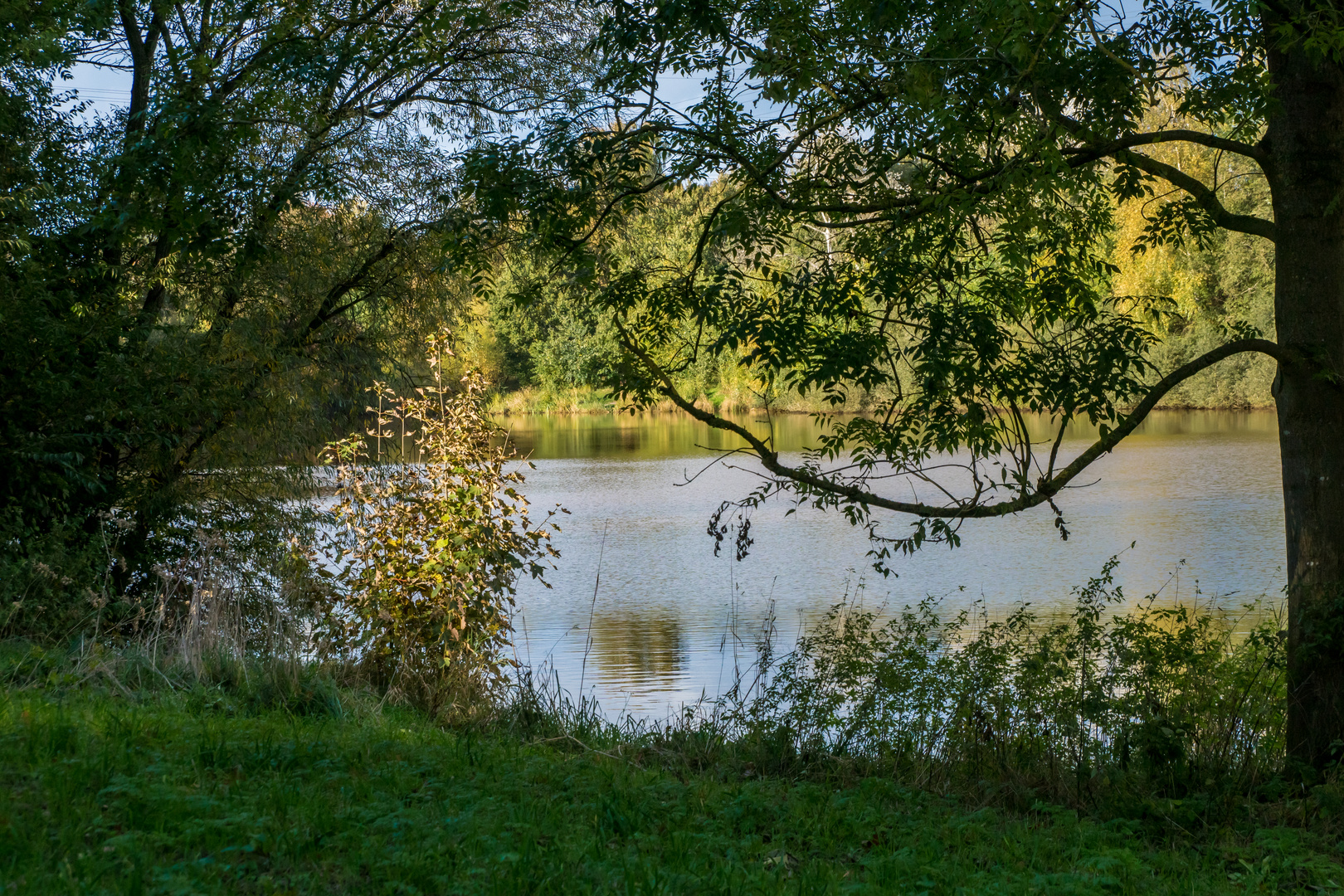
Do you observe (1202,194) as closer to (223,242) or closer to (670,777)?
(670,777)

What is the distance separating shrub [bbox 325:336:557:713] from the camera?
8.18 metres

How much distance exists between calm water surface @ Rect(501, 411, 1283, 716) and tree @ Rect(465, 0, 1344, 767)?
6.98 feet

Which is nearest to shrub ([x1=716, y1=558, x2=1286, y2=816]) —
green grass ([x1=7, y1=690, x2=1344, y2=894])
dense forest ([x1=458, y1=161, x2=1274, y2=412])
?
green grass ([x1=7, y1=690, x2=1344, y2=894])

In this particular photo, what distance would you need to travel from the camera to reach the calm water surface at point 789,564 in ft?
38.4

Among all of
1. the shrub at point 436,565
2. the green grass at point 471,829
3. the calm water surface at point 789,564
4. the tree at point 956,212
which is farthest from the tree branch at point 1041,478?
the shrub at point 436,565

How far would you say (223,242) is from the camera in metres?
7.12

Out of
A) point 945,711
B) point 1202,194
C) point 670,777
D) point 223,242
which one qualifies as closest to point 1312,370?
point 1202,194

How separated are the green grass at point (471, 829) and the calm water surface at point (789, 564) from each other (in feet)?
9.94

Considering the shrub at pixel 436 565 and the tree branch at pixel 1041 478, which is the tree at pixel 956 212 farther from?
the shrub at pixel 436 565

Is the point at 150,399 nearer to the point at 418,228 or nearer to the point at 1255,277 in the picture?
the point at 418,228

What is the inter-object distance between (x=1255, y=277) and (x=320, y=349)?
104ft

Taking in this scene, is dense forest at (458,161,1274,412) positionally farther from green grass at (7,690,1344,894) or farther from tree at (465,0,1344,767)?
green grass at (7,690,1344,894)

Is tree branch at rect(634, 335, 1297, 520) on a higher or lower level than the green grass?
higher

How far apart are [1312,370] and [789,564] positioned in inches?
413
